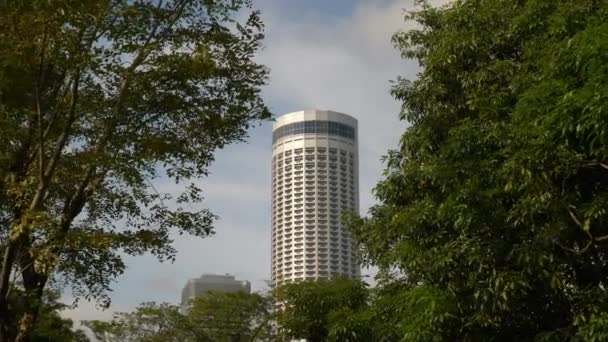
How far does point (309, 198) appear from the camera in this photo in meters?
44.2

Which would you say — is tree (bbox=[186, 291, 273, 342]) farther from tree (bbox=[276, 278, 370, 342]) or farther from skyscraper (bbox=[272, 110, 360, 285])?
tree (bbox=[276, 278, 370, 342])

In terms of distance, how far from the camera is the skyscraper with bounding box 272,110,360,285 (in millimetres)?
44281

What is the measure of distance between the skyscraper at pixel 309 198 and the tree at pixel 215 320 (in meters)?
11.4

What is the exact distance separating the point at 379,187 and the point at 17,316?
15.7 ft

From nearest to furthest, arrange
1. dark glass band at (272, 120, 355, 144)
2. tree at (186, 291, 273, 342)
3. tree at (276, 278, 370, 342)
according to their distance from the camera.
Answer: tree at (276, 278, 370, 342), tree at (186, 291, 273, 342), dark glass band at (272, 120, 355, 144)

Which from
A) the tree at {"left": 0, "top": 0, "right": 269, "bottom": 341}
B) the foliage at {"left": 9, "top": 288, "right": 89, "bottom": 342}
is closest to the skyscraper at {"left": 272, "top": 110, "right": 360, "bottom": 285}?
the foliage at {"left": 9, "top": 288, "right": 89, "bottom": 342}

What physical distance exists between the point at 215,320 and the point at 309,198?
48.3 ft

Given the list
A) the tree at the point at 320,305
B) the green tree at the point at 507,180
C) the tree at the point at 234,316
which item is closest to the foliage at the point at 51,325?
the tree at the point at 320,305

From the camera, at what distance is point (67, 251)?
30.4 feet

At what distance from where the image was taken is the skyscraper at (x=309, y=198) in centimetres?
4428

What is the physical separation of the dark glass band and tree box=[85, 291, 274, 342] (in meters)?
16.9

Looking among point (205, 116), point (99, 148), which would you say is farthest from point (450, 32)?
point (99, 148)

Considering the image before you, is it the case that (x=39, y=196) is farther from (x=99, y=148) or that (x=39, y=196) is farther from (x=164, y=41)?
(x=164, y=41)

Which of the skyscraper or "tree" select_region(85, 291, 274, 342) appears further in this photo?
the skyscraper
